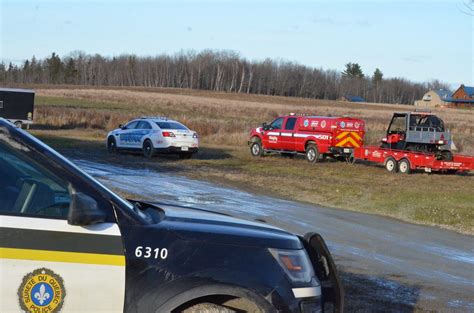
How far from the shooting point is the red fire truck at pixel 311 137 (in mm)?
28891

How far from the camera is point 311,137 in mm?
29312

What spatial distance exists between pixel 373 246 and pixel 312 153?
58.0 ft

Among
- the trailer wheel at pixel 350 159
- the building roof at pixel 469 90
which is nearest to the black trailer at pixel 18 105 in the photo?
the trailer wheel at pixel 350 159

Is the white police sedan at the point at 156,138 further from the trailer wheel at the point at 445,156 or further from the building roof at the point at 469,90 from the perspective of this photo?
the building roof at the point at 469,90

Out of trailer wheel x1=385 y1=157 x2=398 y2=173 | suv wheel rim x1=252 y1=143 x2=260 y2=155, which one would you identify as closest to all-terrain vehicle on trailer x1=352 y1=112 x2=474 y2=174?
trailer wheel x1=385 y1=157 x2=398 y2=173

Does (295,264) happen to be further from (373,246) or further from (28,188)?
(373,246)

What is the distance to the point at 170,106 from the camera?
76.4 metres

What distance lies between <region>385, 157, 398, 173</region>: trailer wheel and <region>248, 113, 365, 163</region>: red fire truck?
232 centimetres

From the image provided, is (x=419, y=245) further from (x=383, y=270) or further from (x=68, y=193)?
(x=68, y=193)

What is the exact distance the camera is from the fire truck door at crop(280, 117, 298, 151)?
1192 inches

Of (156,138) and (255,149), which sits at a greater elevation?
(156,138)

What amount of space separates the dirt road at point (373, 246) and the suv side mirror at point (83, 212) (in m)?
3.97

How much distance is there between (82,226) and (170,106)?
73.0 m

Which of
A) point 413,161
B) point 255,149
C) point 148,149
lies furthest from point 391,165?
point 148,149
